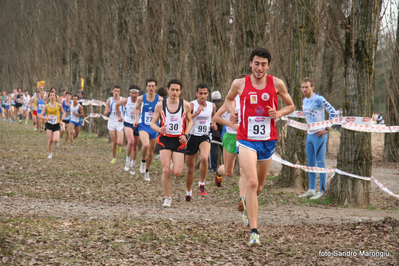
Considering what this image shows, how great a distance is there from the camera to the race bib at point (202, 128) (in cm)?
990

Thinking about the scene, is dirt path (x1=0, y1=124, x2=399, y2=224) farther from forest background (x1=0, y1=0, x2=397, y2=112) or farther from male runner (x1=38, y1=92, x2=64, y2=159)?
forest background (x1=0, y1=0, x2=397, y2=112)

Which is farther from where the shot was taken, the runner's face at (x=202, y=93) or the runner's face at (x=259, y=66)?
the runner's face at (x=202, y=93)

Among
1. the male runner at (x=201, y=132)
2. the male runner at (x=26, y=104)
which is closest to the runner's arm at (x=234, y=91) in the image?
the male runner at (x=201, y=132)

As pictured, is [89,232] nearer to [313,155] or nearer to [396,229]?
[396,229]

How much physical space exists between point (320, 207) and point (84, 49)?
23.2 m

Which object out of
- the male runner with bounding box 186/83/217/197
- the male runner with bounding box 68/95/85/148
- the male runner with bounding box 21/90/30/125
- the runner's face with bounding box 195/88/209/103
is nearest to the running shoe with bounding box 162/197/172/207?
the male runner with bounding box 186/83/217/197

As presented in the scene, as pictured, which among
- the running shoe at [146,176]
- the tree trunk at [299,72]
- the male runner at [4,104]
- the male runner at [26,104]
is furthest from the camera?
the male runner at [4,104]

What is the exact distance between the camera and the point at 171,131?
878 cm

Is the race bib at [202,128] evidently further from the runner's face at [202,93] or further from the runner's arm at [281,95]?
the runner's arm at [281,95]

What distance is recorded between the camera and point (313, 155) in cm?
985

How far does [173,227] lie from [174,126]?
8.23 feet

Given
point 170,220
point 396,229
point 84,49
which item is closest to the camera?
point 396,229

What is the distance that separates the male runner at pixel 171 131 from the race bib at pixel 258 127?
8.94 feet

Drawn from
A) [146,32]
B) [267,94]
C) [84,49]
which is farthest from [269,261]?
[84,49]
